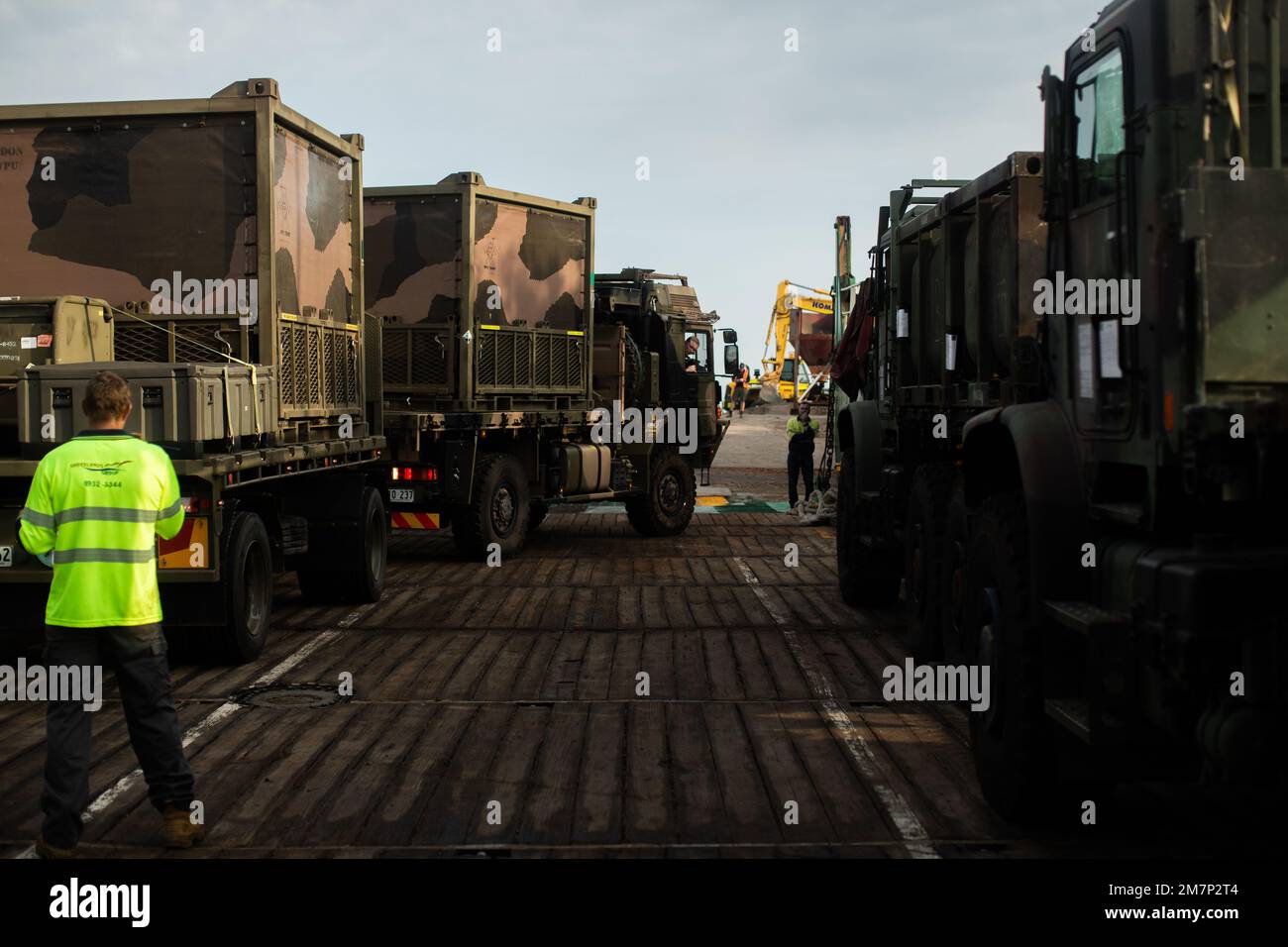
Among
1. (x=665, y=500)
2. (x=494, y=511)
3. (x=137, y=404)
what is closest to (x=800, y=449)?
(x=665, y=500)

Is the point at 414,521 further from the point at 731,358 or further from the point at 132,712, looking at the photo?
the point at 132,712

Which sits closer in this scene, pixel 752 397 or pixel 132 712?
pixel 132 712

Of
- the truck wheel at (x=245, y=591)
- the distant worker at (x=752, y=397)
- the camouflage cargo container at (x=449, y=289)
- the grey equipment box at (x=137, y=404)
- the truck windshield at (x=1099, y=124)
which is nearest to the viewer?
the truck windshield at (x=1099, y=124)

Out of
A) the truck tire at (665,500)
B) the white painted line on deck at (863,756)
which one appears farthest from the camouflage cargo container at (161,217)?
the truck tire at (665,500)

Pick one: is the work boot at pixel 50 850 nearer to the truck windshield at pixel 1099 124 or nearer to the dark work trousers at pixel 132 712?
the dark work trousers at pixel 132 712

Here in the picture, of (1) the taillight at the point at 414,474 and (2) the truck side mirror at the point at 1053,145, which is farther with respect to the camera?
(1) the taillight at the point at 414,474

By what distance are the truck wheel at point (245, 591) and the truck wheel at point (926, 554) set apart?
4760 mm

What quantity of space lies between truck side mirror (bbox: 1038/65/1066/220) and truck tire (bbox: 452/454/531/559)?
11.1 metres

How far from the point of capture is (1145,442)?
16.9 feet

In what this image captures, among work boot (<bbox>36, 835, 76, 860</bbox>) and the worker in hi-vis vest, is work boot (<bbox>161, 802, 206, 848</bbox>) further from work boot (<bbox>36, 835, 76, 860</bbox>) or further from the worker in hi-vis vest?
work boot (<bbox>36, 835, 76, 860</bbox>)

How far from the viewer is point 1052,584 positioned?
5.86 m

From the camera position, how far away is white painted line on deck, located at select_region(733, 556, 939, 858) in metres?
6.08

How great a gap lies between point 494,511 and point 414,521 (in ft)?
3.70

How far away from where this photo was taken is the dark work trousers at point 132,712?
5.81 metres
